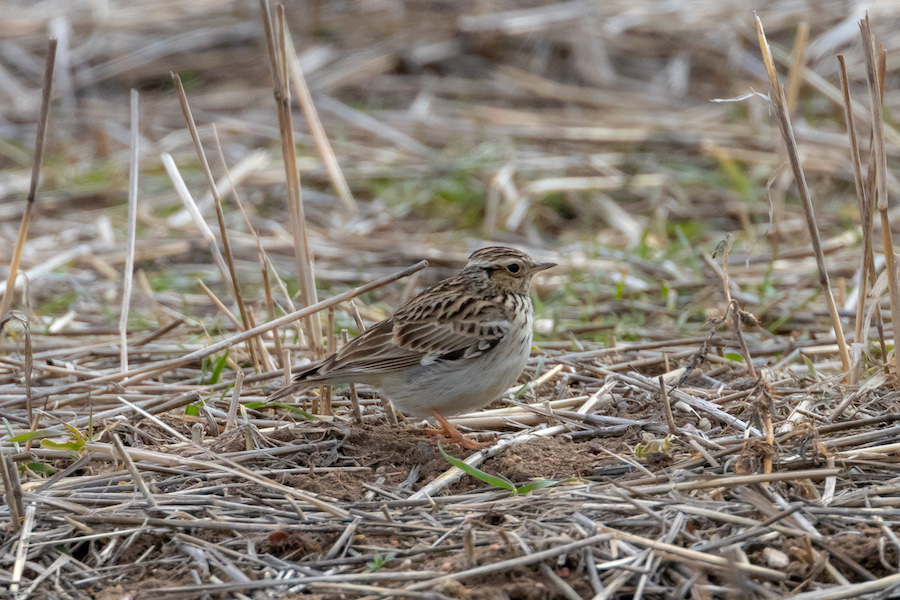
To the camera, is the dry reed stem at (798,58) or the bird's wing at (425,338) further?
the dry reed stem at (798,58)

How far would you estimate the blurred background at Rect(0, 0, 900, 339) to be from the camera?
299 inches

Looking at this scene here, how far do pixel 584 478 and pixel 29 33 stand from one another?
11.1 meters

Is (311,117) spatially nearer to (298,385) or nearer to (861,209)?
(298,385)

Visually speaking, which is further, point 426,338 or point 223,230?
point 223,230

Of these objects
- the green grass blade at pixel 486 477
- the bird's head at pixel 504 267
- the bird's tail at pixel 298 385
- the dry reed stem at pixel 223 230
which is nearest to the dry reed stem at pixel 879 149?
the bird's head at pixel 504 267

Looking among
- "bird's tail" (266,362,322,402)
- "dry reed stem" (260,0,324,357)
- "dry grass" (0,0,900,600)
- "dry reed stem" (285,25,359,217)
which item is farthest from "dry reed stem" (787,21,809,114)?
"bird's tail" (266,362,322,402)

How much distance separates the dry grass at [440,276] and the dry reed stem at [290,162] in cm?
2

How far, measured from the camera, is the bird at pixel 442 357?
464 cm

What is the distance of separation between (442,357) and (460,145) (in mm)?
5611

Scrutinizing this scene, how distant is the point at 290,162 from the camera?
5.29 metres

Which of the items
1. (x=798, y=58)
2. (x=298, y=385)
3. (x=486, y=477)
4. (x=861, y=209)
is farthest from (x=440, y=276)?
(x=486, y=477)

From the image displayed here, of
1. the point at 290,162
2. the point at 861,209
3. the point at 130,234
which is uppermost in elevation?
the point at 290,162

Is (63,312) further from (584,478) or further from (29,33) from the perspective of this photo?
(29,33)

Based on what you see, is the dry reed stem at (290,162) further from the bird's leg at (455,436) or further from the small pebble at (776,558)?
the small pebble at (776,558)
